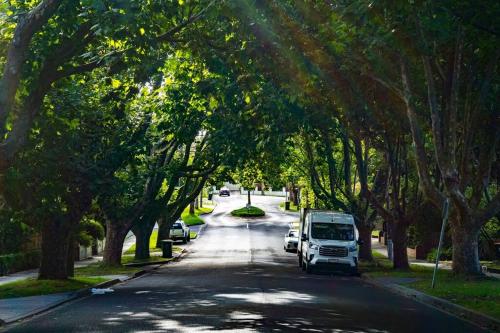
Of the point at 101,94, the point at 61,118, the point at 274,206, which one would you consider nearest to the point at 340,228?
the point at 101,94

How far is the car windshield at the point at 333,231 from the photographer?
101ft

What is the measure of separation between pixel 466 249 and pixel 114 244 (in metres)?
17.4

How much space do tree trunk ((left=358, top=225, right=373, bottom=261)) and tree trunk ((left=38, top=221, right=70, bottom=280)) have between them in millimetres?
19214

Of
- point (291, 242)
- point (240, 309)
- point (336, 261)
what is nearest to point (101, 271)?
point (336, 261)

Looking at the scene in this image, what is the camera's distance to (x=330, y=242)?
30.2 metres

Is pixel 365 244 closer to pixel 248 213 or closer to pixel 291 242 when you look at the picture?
pixel 291 242

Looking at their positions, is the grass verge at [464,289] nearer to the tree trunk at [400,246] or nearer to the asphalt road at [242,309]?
the asphalt road at [242,309]

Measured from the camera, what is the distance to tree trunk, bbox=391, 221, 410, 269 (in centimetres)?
3080

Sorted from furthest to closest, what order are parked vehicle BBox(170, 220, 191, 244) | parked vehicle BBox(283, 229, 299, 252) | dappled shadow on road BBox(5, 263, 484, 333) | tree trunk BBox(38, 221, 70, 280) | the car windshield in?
parked vehicle BBox(170, 220, 191, 244) < parked vehicle BBox(283, 229, 299, 252) < the car windshield < tree trunk BBox(38, 221, 70, 280) < dappled shadow on road BBox(5, 263, 484, 333)

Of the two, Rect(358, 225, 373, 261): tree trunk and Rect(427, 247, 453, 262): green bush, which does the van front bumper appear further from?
Rect(427, 247, 453, 262): green bush

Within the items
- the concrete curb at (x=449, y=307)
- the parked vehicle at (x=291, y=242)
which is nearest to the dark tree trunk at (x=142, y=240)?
the parked vehicle at (x=291, y=242)

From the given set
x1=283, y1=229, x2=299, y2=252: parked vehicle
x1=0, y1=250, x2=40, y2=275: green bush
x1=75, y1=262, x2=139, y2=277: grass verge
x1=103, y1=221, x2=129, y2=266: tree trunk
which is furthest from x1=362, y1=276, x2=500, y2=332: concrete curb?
x1=283, y1=229, x2=299, y2=252: parked vehicle

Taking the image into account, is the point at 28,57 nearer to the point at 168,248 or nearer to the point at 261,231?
the point at 168,248

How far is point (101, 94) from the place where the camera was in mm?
23562
